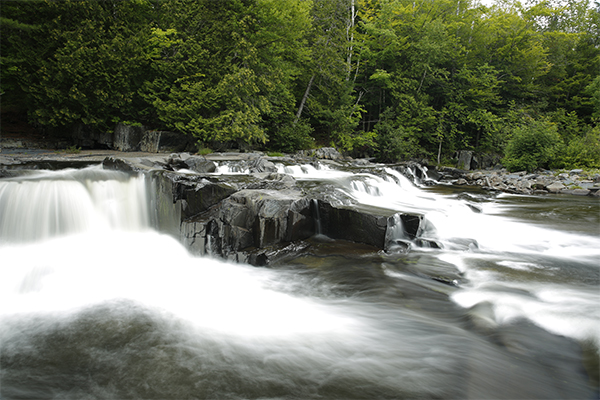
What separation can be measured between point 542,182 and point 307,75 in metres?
13.9

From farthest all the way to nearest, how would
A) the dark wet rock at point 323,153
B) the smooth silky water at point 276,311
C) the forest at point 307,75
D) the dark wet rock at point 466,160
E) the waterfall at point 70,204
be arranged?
the dark wet rock at point 466,160
the dark wet rock at point 323,153
the forest at point 307,75
the waterfall at point 70,204
the smooth silky water at point 276,311

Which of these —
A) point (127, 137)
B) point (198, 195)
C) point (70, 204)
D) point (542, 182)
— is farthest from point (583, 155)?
point (127, 137)

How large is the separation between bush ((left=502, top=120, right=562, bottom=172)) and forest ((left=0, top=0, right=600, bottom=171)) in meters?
0.06

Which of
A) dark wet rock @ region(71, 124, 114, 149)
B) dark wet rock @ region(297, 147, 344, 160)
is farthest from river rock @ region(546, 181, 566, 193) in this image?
dark wet rock @ region(71, 124, 114, 149)

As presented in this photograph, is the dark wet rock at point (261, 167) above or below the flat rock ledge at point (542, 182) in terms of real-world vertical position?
above

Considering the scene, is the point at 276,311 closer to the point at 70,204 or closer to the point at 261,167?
the point at 70,204

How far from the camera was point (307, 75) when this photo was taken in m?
20.1

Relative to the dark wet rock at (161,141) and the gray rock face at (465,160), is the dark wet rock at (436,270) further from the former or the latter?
the gray rock face at (465,160)

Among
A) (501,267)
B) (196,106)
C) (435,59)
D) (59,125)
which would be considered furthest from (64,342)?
(435,59)

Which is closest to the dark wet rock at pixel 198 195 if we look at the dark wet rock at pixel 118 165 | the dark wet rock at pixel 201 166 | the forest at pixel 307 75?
the dark wet rock at pixel 118 165

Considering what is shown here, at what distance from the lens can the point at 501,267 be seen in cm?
545

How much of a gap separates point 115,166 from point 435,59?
21.4 metres

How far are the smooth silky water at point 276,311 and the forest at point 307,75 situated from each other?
9.40 metres

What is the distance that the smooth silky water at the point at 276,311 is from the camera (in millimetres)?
2857
